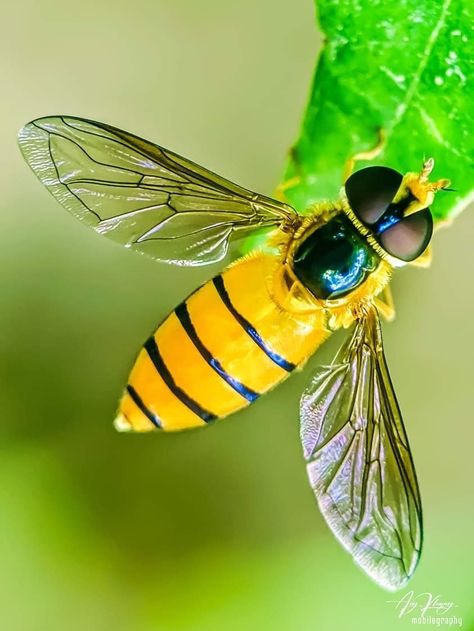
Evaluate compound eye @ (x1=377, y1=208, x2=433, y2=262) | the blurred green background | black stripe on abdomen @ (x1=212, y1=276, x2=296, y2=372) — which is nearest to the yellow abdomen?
black stripe on abdomen @ (x1=212, y1=276, x2=296, y2=372)

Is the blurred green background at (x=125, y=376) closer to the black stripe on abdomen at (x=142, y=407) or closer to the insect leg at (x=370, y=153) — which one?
the black stripe on abdomen at (x=142, y=407)

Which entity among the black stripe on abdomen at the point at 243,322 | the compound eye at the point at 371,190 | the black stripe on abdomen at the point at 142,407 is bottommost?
the black stripe on abdomen at the point at 142,407

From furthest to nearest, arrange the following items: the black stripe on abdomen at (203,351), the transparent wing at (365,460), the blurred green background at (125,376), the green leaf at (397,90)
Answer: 1. the blurred green background at (125,376)
2. the black stripe on abdomen at (203,351)
3. the transparent wing at (365,460)
4. the green leaf at (397,90)

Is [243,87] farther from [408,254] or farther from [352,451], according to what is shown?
[352,451]

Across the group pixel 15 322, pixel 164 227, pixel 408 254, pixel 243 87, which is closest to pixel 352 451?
pixel 408 254

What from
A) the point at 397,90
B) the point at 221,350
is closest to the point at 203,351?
the point at 221,350

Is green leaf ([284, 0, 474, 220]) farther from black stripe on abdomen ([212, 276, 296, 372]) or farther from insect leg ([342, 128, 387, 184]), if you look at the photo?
black stripe on abdomen ([212, 276, 296, 372])

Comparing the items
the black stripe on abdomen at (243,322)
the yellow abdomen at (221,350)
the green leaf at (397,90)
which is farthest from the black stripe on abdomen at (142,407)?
the green leaf at (397,90)

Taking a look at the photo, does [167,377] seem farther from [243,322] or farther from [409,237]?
[409,237]

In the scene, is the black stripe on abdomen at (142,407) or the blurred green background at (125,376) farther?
the blurred green background at (125,376)
